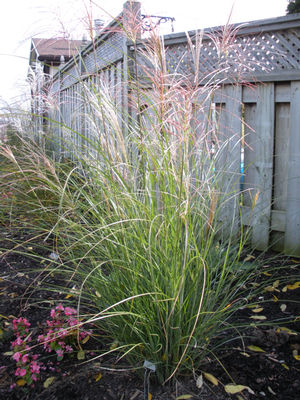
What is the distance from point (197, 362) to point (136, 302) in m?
0.39

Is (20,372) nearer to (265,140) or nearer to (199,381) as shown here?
(199,381)

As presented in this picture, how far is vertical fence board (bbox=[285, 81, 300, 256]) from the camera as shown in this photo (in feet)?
9.89

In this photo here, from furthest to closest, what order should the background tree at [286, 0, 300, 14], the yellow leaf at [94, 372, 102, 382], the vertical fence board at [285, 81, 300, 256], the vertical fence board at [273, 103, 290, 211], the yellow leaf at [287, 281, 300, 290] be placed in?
the background tree at [286, 0, 300, 14]
the vertical fence board at [273, 103, 290, 211]
the vertical fence board at [285, 81, 300, 256]
the yellow leaf at [287, 281, 300, 290]
the yellow leaf at [94, 372, 102, 382]

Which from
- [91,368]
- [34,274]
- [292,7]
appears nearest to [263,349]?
[91,368]

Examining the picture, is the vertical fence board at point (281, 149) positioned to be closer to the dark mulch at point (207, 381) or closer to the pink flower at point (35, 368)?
the dark mulch at point (207, 381)

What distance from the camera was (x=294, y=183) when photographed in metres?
3.08

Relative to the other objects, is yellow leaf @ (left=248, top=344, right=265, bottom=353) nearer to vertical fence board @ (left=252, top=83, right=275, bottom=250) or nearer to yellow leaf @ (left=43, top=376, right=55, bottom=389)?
yellow leaf @ (left=43, top=376, right=55, bottom=389)

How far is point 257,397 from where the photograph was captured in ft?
5.14

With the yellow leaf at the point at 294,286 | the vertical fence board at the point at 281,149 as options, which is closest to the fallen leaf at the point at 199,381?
the yellow leaf at the point at 294,286

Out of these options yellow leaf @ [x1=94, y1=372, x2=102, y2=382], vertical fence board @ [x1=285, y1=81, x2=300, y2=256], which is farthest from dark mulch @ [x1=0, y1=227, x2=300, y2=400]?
vertical fence board @ [x1=285, y1=81, x2=300, y2=256]

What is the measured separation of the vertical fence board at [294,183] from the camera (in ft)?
9.89

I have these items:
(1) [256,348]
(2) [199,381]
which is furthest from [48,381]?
(1) [256,348]

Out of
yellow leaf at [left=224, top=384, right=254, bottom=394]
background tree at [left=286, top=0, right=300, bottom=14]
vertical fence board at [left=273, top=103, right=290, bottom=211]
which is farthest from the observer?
background tree at [left=286, top=0, right=300, bottom=14]

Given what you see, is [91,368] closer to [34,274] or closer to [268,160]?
Result: [34,274]
